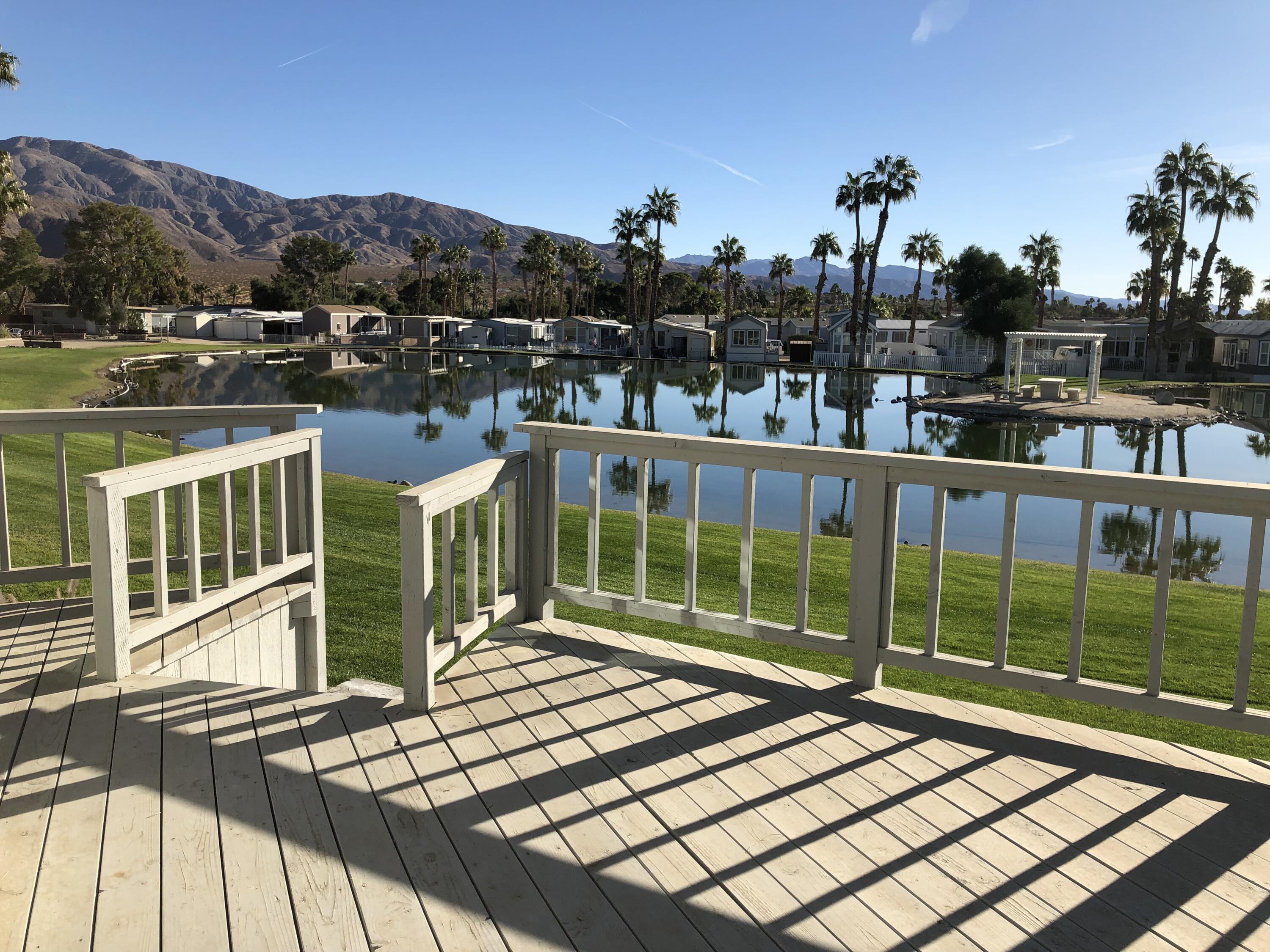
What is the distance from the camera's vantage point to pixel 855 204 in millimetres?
52406

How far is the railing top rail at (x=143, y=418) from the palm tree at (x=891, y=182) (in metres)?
48.1

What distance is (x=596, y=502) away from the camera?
3.31m

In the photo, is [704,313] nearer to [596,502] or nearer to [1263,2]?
[1263,2]

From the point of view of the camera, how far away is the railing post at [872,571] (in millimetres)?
2791

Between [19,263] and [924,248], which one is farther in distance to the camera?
[924,248]

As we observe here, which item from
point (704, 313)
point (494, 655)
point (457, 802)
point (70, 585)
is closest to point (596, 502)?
point (494, 655)

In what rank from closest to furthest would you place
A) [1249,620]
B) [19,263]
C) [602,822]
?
[602,822], [1249,620], [19,263]

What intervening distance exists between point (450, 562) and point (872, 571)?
140cm

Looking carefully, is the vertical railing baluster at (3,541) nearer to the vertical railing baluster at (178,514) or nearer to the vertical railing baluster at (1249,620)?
the vertical railing baluster at (178,514)

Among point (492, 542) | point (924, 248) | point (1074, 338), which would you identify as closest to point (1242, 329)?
point (924, 248)

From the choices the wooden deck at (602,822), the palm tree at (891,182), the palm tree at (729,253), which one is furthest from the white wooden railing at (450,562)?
the palm tree at (729,253)

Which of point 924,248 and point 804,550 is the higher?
point 924,248

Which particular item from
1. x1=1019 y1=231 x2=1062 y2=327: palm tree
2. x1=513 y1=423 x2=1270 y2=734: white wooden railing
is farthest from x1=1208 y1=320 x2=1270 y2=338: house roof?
x1=513 y1=423 x2=1270 y2=734: white wooden railing

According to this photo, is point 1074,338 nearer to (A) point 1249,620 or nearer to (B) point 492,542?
(A) point 1249,620
